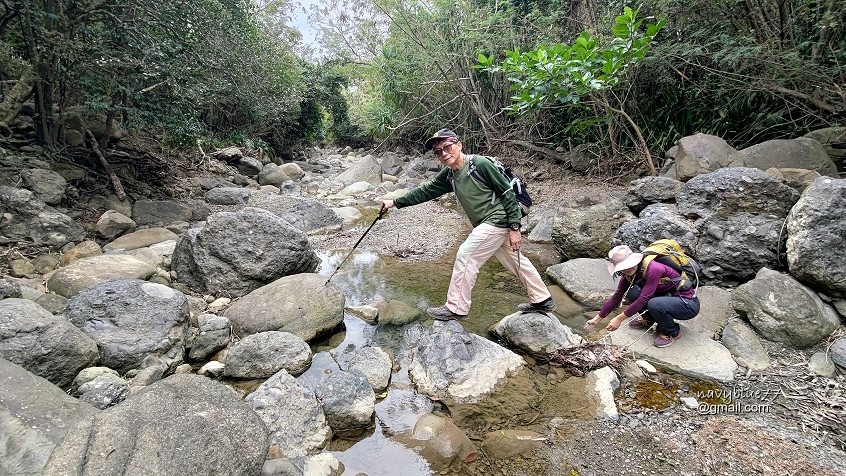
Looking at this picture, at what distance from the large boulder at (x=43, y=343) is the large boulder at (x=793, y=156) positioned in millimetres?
8181

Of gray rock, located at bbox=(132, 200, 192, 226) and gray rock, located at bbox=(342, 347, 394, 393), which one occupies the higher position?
gray rock, located at bbox=(132, 200, 192, 226)

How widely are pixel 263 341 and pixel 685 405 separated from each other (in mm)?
3559

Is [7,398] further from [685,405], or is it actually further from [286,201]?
[286,201]

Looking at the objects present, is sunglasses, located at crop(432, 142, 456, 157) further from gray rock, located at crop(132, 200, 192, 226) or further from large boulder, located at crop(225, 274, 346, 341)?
gray rock, located at crop(132, 200, 192, 226)

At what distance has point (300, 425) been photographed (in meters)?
3.07

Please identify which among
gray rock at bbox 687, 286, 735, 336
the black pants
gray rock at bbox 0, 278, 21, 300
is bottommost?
gray rock at bbox 687, 286, 735, 336

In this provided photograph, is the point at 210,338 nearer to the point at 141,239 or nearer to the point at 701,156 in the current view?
the point at 141,239

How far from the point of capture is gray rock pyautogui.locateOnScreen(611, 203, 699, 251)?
5.42 meters

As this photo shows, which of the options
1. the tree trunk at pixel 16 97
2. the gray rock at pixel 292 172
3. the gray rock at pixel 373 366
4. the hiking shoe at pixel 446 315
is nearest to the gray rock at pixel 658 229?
the hiking shoe at pixel 446 315

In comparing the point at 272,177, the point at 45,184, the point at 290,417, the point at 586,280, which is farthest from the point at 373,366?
the point at 272,177

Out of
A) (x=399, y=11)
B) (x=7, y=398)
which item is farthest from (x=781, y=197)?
(x=399, y=11)

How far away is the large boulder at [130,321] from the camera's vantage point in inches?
144

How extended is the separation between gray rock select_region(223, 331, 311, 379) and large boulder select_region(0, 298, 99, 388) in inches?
41.2

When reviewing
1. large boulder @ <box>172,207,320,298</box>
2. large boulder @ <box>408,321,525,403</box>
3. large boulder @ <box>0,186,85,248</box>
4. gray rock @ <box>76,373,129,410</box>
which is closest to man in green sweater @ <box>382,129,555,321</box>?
large boulder @ <box>408,321,525,403</box>
